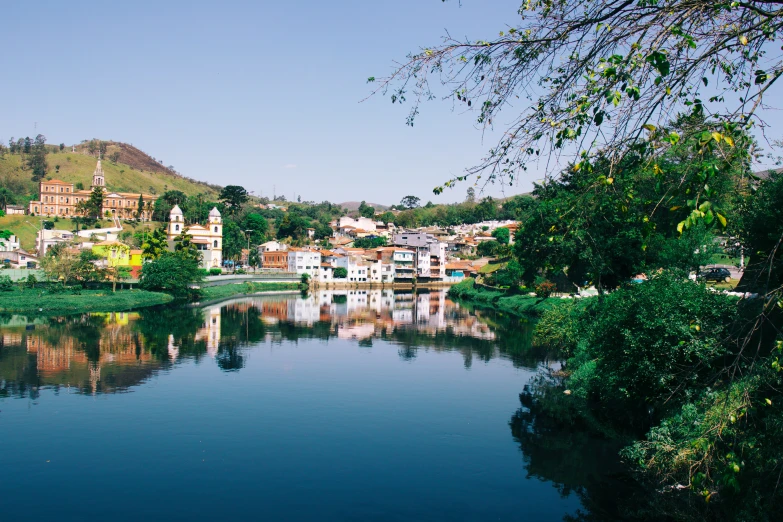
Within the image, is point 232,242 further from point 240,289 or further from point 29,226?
point 29,226

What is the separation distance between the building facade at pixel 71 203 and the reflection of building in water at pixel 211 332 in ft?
169

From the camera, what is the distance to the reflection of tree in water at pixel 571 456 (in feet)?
37.4

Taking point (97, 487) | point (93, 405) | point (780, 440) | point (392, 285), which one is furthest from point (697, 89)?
point (392, 285)

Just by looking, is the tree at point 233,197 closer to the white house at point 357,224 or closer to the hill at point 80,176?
the white house at point 357,224

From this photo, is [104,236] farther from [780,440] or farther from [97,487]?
[780,440]

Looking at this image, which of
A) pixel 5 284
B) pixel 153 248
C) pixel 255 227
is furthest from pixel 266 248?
pixel 5 284

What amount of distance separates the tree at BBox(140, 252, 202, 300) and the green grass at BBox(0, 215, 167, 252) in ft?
92.3

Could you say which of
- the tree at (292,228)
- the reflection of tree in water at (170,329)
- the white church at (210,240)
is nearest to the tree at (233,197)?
the tree at (292,228)

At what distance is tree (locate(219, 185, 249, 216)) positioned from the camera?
95500 mm

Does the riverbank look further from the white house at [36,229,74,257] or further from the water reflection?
the white house at [36,229,74,257]

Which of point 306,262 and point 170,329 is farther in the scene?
point 306,262

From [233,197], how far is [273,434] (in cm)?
8529

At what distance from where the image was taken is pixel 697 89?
17.4 ft

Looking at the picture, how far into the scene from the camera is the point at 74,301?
38.7 meters
